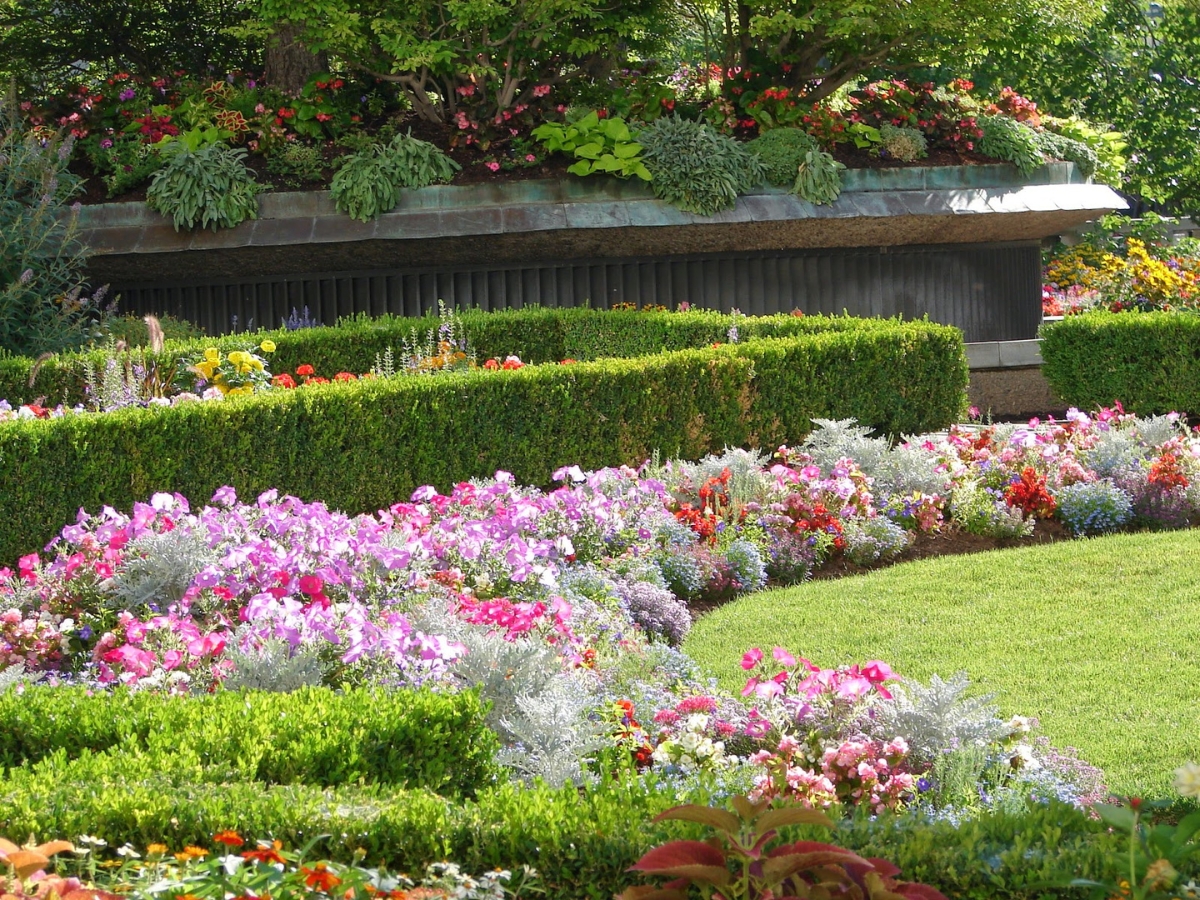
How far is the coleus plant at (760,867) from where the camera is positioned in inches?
88.7

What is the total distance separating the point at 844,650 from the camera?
18.9ft

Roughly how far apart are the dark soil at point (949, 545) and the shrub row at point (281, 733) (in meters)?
3.92

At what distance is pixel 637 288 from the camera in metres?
14.2

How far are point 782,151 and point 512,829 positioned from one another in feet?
39.0

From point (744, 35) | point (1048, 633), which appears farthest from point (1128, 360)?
point (744, 35)

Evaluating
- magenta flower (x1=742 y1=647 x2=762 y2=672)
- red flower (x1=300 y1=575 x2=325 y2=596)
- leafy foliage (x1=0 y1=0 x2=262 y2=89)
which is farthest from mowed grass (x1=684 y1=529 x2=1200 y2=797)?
leafy foliage (x1=0 y1=0 x2=262 y2=89)

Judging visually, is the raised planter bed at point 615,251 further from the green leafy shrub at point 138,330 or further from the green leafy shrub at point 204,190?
the green leafy shrub at point 138,330

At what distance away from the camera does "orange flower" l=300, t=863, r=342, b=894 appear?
7.59ft

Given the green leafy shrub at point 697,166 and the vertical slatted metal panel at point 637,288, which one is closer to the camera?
the green leafy shrub at point 697,166

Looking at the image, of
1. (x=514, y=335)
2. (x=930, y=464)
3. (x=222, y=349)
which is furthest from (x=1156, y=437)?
(x=222, y=349)

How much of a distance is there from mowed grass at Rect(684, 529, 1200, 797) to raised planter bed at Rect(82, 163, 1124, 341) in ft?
22.6

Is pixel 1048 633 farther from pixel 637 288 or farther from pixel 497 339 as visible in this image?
pixel 637 288

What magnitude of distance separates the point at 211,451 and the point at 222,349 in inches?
93.0

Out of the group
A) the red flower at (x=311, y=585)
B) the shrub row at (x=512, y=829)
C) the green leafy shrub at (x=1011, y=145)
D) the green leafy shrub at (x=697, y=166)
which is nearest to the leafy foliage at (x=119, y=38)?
the green leafy shrub at (x=697, y=166)
